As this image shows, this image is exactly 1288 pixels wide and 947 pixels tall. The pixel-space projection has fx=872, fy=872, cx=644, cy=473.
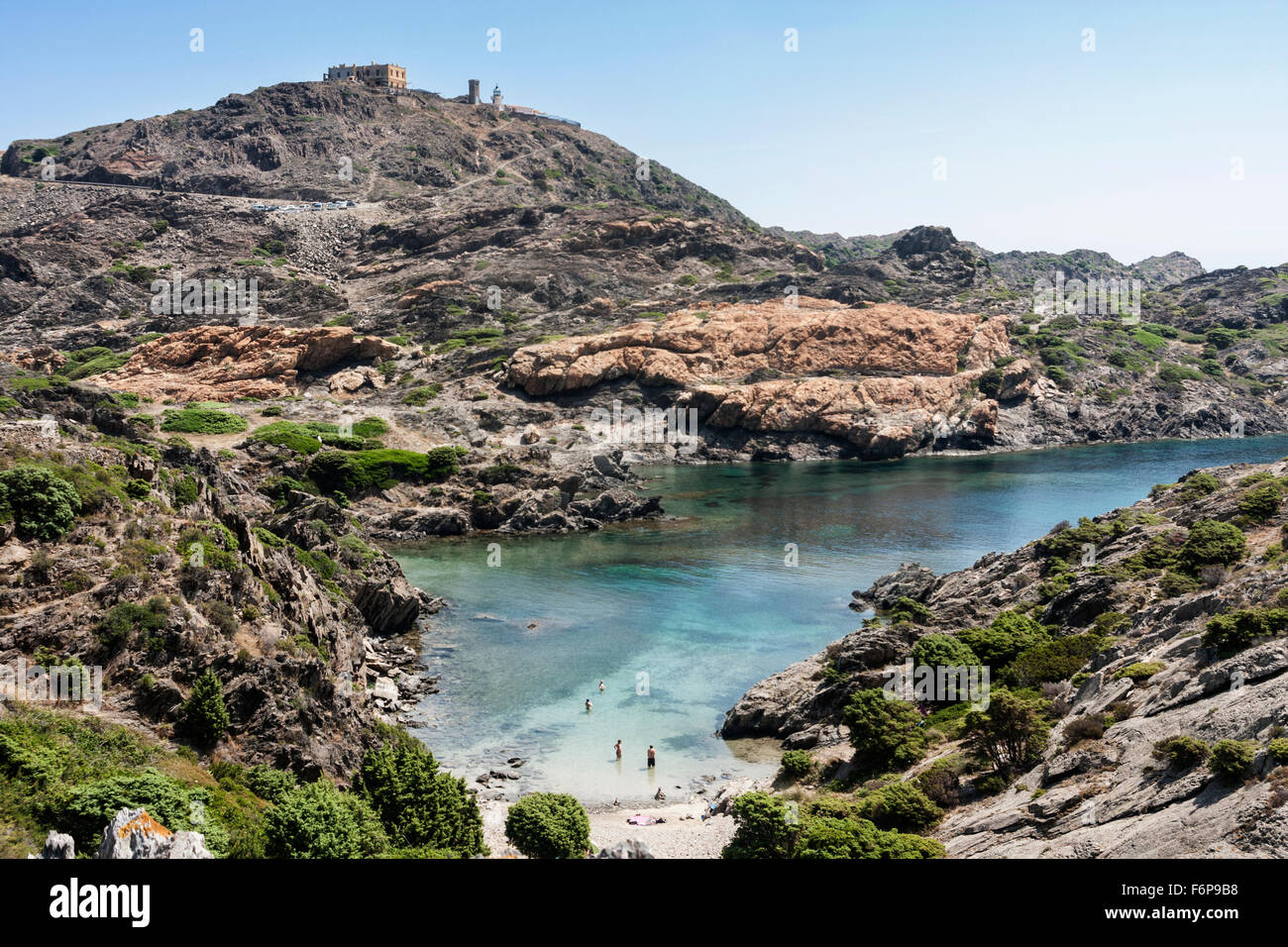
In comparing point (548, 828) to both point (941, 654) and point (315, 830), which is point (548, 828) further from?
point (941, 654)

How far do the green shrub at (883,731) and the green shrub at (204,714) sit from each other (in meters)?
25.5

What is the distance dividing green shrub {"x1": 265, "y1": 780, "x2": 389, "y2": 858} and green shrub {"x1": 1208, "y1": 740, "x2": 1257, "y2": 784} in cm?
2328

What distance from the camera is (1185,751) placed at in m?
23.9

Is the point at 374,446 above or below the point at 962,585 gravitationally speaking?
above

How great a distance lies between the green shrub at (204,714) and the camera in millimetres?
30859

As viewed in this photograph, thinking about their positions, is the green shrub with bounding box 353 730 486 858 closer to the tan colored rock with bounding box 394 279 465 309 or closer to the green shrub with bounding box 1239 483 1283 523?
the green shrub with bounding box 1239 483 1283 523

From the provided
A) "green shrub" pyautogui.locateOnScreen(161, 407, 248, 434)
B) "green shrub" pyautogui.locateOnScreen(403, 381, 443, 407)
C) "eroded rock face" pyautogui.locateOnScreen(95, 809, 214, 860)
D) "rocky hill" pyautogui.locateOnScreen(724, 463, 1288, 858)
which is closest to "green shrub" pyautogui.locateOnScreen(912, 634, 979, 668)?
"rocky hill" pyautogui.locateOnScreen(724, 463, 1288, 858)

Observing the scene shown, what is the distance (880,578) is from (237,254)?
17833cm

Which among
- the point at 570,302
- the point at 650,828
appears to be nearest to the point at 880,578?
the point at 650,828

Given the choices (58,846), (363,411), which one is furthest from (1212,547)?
(363,411)

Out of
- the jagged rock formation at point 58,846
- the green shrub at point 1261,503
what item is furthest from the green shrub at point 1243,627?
the jagged rock formation at point 58,846
